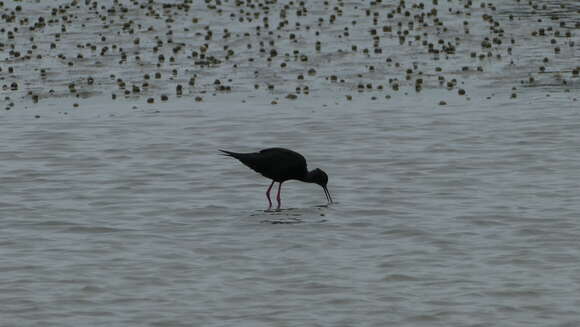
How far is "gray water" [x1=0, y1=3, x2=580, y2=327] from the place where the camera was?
1487 centimetres

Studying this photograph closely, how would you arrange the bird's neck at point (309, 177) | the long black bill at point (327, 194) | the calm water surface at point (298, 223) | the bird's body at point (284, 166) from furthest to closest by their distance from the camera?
1. the long black bill at point (327, 194)
2. the bird's neck at point (309, 177)
3. the bird's body at point (284, 166)
4. the calm water surface at point (298, 223)

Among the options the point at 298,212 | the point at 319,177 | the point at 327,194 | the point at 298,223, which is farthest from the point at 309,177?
the point at 298,223

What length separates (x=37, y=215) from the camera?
793 inches

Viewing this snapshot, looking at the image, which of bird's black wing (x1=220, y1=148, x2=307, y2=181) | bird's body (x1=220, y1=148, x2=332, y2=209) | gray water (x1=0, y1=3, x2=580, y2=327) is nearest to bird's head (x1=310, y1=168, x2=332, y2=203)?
bird's body (x1=220, y1=148, x2=332, y2=209)

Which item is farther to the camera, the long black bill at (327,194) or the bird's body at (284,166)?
the long black bill at (327,194)

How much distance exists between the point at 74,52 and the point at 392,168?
58.9 feet

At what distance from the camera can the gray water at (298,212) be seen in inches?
585

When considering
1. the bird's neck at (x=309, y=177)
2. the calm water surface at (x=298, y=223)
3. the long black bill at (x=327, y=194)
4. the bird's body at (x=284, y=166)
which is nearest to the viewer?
the calm water surface at (x=298, y=223)

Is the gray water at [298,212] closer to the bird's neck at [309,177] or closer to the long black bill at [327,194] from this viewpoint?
the long black bill at [327,194]

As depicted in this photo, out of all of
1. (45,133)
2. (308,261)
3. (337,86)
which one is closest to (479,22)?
(337,86)

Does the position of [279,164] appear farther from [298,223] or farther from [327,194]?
[298,223]

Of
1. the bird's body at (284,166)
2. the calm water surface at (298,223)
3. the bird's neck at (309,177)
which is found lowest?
the calm water surface at (298,223)

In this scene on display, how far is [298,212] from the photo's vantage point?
2067 centimetres

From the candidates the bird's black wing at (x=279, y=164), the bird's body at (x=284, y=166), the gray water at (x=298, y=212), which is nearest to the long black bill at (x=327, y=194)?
the bird's body at (x=284, y=166)
